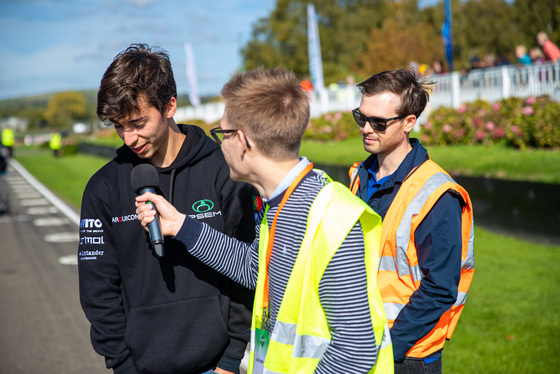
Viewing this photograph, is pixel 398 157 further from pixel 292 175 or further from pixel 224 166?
pixel 292 175

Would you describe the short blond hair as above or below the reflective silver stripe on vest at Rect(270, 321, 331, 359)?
above

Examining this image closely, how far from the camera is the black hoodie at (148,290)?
2324mm

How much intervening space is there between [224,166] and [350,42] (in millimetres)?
59745

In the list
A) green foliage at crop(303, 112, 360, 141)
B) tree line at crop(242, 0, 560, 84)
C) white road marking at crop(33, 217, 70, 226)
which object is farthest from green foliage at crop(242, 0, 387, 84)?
white road marking at crop(33, 217, 70, 226)

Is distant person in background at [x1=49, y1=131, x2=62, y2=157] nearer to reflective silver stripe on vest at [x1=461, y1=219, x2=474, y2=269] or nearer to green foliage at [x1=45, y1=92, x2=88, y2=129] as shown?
reflective silver stripe on vest at [x1=461, y1=219, x2=474, y2=269]

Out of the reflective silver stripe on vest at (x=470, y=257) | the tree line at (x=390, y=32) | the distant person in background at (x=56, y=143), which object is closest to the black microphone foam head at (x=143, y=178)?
the reflective silver stripe on vest at (x=470, y=257)

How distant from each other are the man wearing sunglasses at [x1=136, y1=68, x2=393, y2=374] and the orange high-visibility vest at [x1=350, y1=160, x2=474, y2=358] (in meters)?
0.55

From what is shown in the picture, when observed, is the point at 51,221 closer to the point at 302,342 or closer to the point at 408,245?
the point at 408,245

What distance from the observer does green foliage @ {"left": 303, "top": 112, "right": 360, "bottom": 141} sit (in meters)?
18.6

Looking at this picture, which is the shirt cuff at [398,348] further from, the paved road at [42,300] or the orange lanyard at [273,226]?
the paved road at [42,300]

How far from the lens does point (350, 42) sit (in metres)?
59.6

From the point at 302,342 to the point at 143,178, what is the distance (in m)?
0.95

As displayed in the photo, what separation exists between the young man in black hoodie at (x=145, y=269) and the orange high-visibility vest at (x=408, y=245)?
2.16 feet

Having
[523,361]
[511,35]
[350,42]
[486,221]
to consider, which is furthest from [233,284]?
[350,42]
